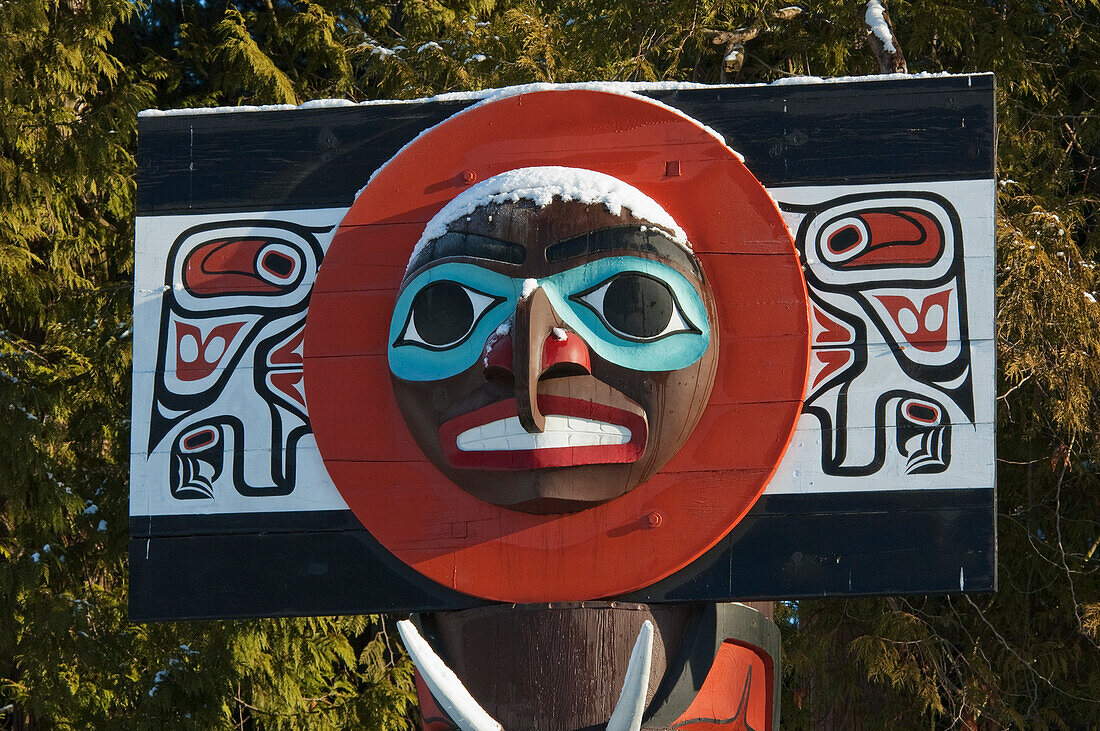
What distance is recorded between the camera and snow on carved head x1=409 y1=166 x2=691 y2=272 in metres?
4.95

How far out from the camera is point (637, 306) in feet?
15.8

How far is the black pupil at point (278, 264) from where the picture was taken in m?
5.27

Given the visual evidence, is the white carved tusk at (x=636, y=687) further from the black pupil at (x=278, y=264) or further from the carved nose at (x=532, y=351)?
the black pupil at (x=278, y=264)

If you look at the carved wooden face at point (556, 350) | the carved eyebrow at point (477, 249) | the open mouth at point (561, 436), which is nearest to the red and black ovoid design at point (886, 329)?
the carved wooden face at point (556, 350)

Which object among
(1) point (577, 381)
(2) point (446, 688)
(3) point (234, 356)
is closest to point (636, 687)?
(2) point (446, 688)

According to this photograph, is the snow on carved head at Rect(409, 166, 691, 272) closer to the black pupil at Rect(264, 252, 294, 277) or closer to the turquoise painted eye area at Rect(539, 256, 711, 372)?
the turquoise painted eye area at Rect(539, 256, 711, 372)

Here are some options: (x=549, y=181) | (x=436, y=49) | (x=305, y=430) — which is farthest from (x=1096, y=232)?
(x=305, y=430)

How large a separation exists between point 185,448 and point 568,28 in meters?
5.10

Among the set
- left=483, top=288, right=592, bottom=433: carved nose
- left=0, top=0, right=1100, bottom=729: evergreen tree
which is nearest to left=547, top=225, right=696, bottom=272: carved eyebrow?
left=483, top=288, right=592, bottom=433: carved nose

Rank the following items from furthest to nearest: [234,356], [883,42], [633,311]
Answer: [883,42] → [234,356] → [633,311]

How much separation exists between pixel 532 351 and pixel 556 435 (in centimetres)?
33

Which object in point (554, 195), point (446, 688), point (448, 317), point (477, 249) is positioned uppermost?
point (554, 195)

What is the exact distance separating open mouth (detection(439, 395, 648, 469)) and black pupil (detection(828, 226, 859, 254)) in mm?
925

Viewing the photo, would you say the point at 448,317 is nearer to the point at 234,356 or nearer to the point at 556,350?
the point at 556,350
